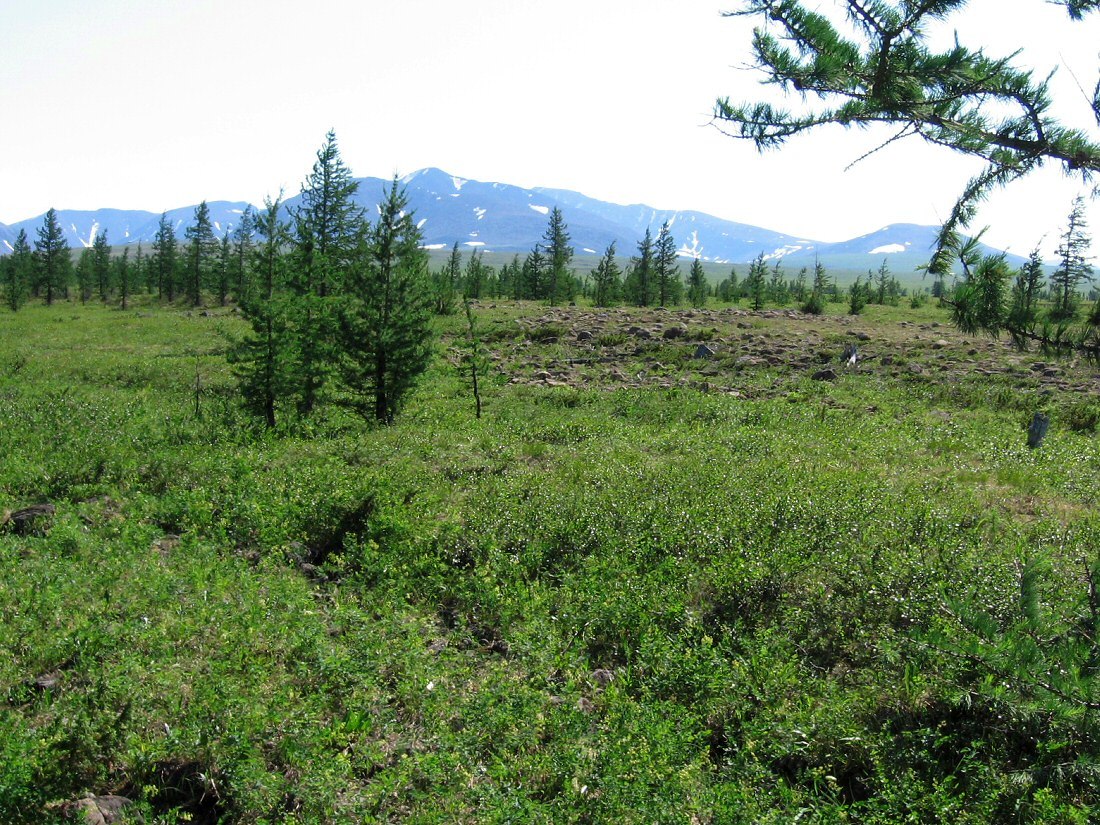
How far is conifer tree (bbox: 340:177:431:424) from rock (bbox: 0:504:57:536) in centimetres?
725

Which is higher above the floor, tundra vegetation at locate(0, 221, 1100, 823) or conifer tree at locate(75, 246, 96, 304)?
conifer tree at locate(75, 246, 96, 304)

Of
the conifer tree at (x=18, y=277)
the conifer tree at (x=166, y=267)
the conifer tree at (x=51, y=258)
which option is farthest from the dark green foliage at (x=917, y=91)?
the conifer tree at (x=51, y=258)

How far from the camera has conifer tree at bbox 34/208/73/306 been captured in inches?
2345

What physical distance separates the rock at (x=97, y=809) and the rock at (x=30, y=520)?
515 centimetres

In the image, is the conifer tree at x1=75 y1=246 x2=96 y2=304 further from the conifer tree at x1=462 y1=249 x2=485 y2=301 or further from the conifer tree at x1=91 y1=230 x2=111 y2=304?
the conifer tree at x1=462 y1=249 x2=485 y2=301

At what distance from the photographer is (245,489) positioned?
9.35 m

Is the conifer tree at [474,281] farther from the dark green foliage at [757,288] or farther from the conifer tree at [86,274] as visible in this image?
the conifer tree at [86,274]

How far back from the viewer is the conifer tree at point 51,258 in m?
59.6

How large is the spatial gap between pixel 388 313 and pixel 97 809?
11.8 m

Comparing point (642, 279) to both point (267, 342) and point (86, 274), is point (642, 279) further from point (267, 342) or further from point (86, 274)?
point (86, 274)

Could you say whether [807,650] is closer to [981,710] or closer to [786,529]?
[981,710]

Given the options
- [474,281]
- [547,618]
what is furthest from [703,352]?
[474,281]

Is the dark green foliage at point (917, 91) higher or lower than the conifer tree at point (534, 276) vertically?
lower

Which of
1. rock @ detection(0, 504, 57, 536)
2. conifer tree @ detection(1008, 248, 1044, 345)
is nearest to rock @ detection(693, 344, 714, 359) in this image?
rock @ detection(0, 504, 57, 536)
